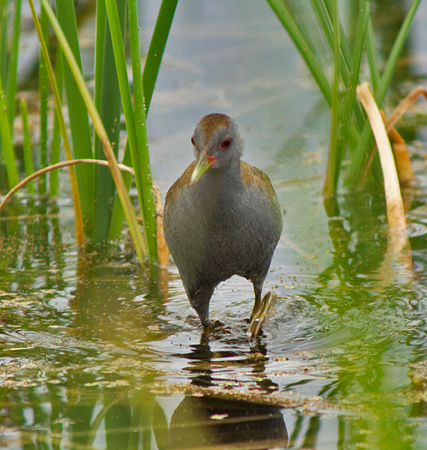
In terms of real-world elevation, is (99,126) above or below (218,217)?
above

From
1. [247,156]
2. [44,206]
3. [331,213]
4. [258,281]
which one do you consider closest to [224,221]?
[258,281]

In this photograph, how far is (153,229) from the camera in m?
3.48

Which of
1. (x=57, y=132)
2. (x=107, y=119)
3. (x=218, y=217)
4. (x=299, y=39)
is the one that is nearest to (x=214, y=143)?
(x=218, y=217)

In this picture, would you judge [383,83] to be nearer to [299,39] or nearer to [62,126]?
[299,39]

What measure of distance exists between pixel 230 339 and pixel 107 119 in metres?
1.39

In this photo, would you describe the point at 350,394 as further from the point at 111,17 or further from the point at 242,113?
the point at 242,113

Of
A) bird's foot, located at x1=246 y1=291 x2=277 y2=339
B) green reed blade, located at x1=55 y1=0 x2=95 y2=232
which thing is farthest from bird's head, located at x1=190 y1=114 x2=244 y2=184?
green reed blade, located at x1=55 y1=0 x2=95 y2=232

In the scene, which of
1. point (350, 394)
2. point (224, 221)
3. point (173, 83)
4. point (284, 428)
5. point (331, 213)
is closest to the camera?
point (284, 428)

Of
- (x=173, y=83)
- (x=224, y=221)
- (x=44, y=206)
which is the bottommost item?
(x=224, y=221)

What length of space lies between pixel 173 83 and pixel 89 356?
4271 millimetres

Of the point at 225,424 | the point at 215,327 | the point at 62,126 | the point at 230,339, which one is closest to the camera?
the point at 225,424

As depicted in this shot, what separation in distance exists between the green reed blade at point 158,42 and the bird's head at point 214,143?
897 millimetres

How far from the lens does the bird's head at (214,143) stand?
2.36m

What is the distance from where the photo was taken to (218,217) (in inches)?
101
